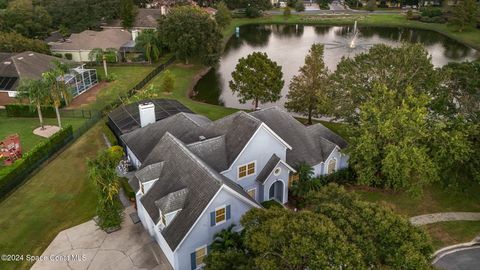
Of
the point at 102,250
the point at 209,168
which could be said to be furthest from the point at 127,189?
the point at 209,168

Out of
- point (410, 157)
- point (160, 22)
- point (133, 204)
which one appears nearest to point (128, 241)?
point (133, 204)

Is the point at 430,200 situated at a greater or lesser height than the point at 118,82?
lesser

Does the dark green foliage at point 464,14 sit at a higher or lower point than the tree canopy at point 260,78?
higher

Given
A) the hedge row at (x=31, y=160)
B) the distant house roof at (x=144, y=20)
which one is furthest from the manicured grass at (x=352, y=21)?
the hedge row at (x=31, y=160)

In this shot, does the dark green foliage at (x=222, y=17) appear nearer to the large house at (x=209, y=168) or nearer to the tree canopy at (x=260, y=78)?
the tree canopy at (x=260, y=78)

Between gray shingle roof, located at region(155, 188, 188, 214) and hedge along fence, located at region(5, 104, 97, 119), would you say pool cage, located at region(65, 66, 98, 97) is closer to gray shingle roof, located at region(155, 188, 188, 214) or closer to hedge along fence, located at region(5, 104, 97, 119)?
hedge along fence, located at region(5, 104, 97, 119)

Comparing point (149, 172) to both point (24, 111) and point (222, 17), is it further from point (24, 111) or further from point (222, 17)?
point (222, 17)
